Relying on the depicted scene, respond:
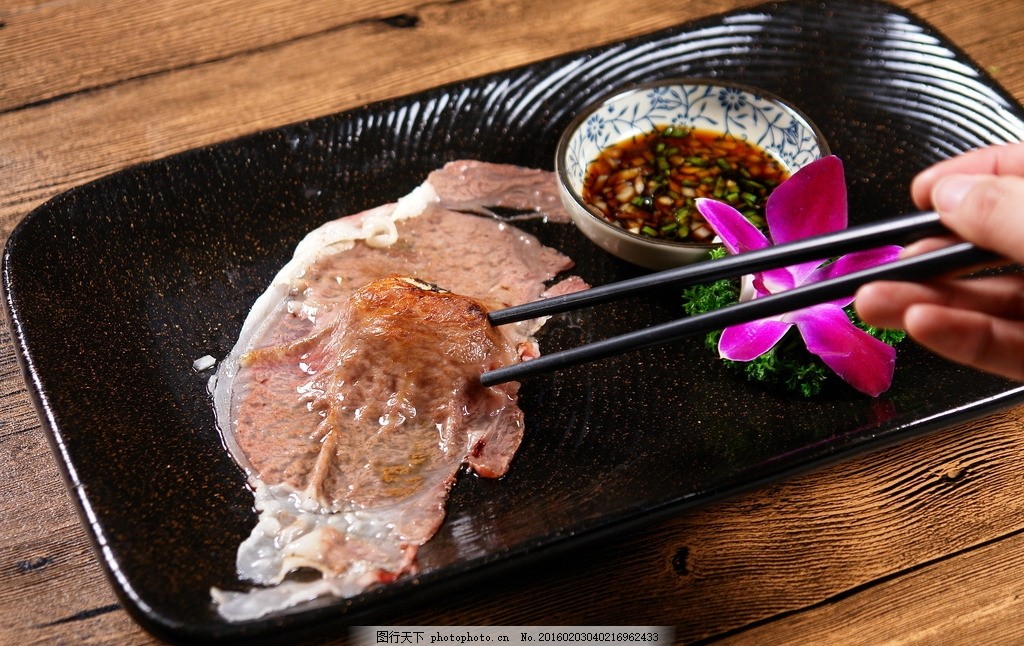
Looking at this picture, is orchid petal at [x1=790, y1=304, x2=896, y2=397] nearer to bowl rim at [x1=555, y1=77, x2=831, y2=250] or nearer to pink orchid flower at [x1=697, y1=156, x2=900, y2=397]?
pink orchid flower at [x1=697, y1=156, x2=900, y2=397]

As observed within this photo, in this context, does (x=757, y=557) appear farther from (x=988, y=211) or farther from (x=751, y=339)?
(x=988, y=211)

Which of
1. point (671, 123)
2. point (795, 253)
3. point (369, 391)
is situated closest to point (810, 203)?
point (795, 253)

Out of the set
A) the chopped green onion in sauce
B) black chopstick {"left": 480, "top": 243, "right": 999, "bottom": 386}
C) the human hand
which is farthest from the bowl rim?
the human hand

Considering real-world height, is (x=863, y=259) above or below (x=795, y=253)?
below

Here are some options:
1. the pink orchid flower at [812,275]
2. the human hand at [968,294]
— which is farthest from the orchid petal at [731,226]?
the human hand at [968,294]

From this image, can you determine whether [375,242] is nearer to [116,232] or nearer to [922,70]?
[116,232]

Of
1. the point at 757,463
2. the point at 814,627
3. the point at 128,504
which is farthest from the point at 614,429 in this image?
the point at 128,504
